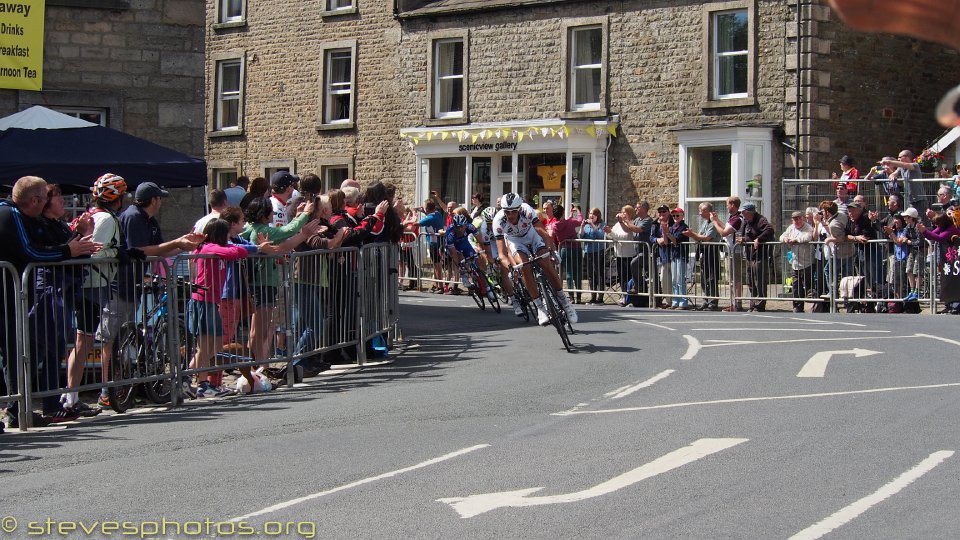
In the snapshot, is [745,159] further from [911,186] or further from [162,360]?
[162,360]

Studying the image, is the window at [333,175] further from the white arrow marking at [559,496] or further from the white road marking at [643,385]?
the white arrow marking at [559,496]

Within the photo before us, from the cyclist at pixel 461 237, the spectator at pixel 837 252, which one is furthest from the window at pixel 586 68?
the spectator at pixel 837 252

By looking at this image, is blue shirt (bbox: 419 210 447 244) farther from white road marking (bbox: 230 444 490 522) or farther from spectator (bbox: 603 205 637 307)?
white road marking (bbox: 230 444 490 522)

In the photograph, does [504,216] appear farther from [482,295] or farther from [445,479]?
[445,479]

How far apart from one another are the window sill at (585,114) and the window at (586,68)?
0.12 metres

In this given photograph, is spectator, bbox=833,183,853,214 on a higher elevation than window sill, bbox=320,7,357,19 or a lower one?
lower

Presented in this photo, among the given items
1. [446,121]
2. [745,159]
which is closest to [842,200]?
[745,159]

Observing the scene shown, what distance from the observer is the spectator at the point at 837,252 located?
69.5 ft

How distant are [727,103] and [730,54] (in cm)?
118

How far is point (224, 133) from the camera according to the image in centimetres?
4162

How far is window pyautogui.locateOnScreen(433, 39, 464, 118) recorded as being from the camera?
35.9 meters

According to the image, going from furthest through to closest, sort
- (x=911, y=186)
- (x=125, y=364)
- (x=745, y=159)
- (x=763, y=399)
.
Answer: (x=745, y=159)
(x=911, y=186)
(x=763, y=399)
(x=125, y=364)

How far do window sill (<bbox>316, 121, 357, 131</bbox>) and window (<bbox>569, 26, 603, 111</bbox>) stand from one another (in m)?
8.07

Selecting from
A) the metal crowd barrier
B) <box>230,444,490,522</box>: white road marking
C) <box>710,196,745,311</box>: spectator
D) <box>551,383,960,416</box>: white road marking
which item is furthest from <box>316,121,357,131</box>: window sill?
<box>230,444,490,522</box>: white road marking
